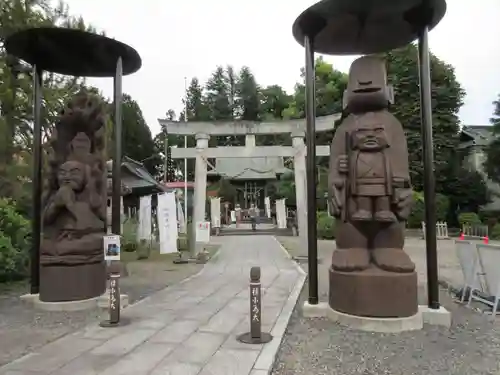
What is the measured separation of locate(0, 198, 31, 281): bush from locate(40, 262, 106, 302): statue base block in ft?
9.09

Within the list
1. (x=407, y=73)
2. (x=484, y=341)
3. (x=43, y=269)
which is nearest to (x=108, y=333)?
(x=43, y=269)

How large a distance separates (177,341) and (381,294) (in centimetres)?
264

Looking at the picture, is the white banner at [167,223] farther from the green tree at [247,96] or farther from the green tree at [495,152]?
the green tree at [247,96]

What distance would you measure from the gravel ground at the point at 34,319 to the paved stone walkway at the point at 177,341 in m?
0.31

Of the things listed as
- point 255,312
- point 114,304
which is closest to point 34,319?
point 114,304

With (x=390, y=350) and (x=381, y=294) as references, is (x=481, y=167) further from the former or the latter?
(x=390, y=350)

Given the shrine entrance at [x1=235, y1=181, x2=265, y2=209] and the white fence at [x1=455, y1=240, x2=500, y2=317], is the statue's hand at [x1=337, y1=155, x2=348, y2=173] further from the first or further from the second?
the shrine entrance at [x1=235, y1=181, x2=265, y2=209]

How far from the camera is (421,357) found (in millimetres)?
4496

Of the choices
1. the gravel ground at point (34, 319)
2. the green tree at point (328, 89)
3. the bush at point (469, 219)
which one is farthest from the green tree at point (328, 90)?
the gravel ground at point (34, 319)

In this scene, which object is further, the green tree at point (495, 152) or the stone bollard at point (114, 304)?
the green tree at point (495, 152)

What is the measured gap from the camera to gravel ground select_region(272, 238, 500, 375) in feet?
13.8

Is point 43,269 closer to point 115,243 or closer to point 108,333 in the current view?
point 115,243

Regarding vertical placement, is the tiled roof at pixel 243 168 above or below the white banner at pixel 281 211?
above

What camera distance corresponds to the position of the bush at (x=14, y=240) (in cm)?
907
